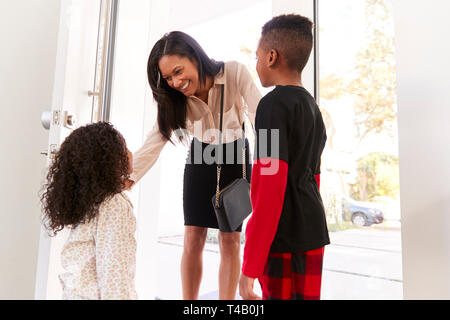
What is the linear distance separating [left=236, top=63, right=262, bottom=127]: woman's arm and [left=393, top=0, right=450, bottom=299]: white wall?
0.52 metres

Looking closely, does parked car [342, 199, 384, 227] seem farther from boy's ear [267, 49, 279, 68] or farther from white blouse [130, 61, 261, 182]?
boy's ear [267, 49, 279, 68]

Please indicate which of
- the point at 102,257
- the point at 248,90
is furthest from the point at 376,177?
the point at 102,257

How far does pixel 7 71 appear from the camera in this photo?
1.28 meters

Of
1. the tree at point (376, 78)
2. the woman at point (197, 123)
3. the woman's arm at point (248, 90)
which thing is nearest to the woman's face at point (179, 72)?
the woman at point (197, 123)

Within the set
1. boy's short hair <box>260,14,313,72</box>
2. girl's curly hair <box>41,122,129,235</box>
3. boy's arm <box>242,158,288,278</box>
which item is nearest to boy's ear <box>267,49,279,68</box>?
boy's short hair <box>260,14,313,72</box>

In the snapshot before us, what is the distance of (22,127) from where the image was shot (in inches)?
51.8

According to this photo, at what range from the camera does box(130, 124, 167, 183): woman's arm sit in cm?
118

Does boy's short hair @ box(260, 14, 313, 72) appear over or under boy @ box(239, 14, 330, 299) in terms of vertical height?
over

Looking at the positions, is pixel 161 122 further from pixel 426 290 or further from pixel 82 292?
pixel 426 290

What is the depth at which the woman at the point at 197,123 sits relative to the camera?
1187 millimetres

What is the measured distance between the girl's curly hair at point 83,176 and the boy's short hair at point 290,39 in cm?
53

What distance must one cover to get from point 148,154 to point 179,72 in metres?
0.32

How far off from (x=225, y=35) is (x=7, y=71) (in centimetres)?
122
